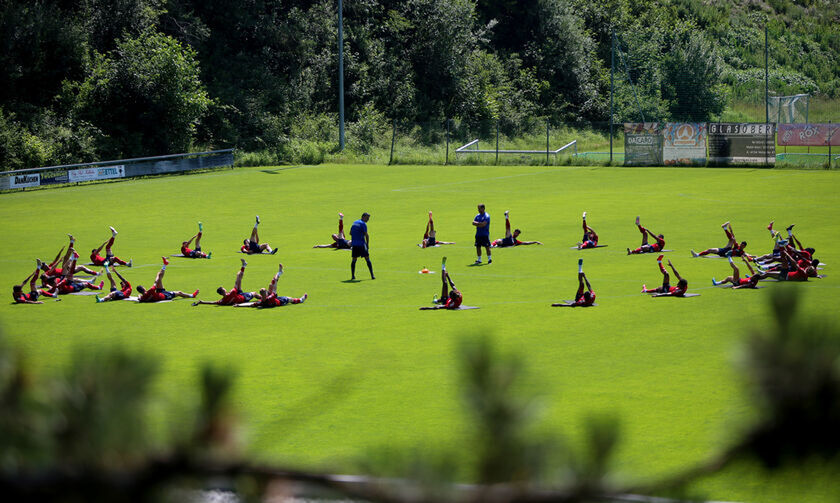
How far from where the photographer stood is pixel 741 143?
5881cm

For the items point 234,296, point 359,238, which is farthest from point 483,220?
point 234,296

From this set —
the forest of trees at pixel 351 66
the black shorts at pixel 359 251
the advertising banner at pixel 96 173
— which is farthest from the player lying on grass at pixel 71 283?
the forest of trees at pixel 351 66

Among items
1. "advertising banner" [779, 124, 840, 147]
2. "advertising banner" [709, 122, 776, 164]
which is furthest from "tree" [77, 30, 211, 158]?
"advertising banner" [779, 124, 840, 147]

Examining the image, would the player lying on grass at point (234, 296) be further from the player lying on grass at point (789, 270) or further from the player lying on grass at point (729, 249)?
the player lying on grass at point (729, 249)

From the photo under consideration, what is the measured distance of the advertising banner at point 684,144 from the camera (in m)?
59.8

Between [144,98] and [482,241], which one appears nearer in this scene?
[482,241]

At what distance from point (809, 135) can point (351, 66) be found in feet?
134

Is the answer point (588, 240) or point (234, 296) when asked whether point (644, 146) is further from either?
point (234, 296)

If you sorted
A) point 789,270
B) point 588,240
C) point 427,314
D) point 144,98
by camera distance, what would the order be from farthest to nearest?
point 144,98
point 588,240
point 789,270
point 427,314

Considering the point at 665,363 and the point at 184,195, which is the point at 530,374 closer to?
the point at 665,363

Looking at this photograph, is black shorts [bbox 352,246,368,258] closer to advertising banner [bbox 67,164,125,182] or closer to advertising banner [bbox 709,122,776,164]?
advertising banner [bbox 67,164,125,182]

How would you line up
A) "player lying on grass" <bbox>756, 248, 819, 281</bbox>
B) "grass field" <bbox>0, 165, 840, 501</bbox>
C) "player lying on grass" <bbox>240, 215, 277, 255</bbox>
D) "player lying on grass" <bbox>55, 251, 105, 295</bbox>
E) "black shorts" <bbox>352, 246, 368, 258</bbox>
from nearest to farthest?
"grass field" <bbox>0, 165, 840, 501</bbox> < "player lying on grass" <bbox>756, 248, 819, 281</bbox> < "player lying on grass" <bbox>55, 251, 105, 295</bbox> < "black shorts" <bbox>352, 246, 368, 258</bbox> < "player lying on grass" <bbox>240, 215, 277, 255</bbox>

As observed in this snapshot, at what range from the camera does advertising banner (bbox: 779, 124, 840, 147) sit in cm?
5934

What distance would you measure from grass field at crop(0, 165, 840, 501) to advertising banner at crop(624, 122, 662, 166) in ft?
35.1
